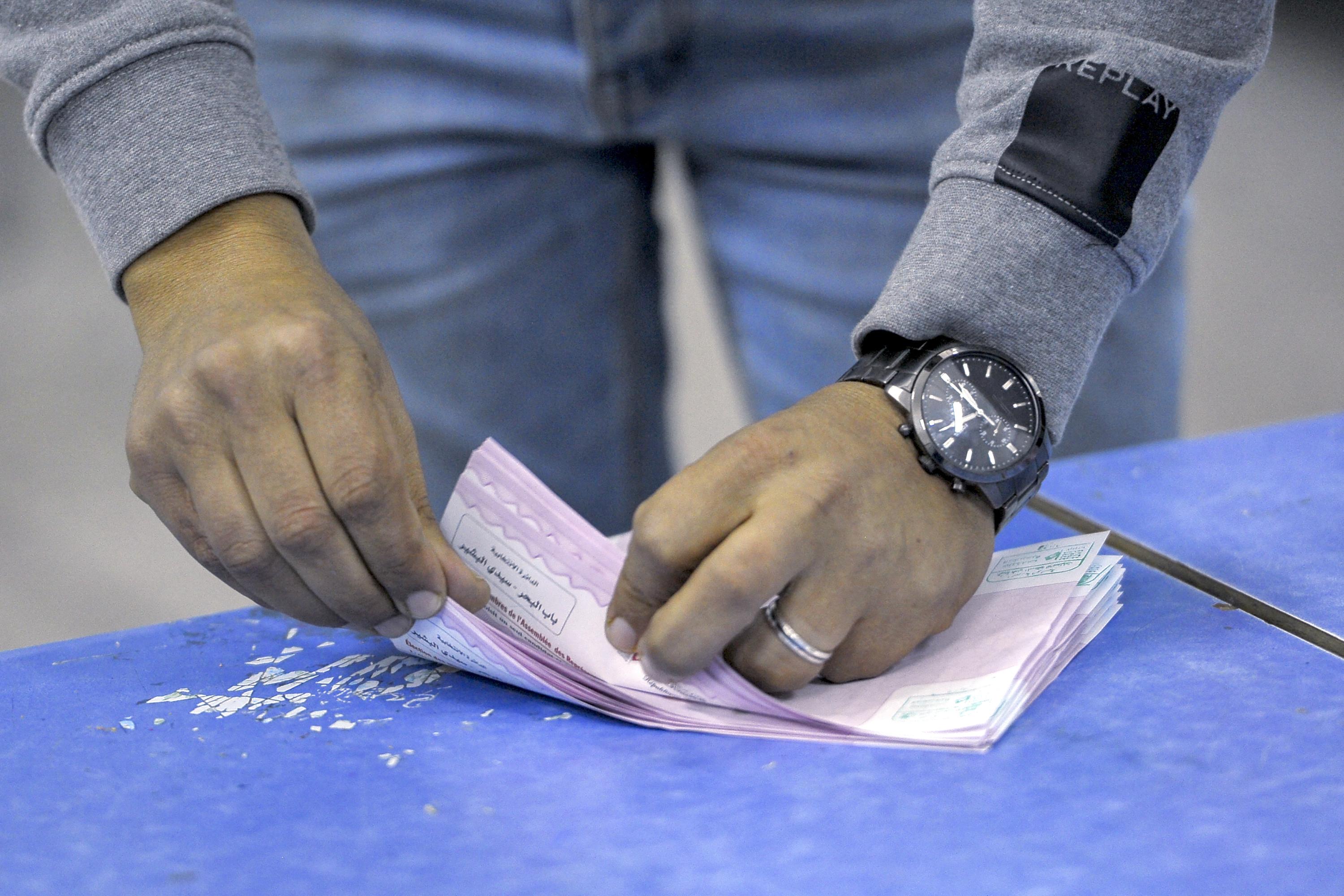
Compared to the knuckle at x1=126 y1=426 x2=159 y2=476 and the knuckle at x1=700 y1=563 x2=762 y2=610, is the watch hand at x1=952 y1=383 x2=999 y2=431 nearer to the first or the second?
the knuckle at x1=700 y1=563 x2=762 y2=610

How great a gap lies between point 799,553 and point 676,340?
2.62 meters

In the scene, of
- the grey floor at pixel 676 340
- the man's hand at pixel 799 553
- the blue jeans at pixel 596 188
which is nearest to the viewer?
the man's hand at pixel 799 553

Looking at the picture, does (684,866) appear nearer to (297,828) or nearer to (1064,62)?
(297,828)

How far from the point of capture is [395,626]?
818 mm

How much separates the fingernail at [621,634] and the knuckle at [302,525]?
0.60ft


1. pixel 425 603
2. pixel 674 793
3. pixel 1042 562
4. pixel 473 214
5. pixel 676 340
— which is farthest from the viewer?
pixel 676 340

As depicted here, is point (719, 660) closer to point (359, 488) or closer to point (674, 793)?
point (674, 793)

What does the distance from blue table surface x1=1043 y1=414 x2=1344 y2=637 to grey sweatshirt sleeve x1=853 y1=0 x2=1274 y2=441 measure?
25 centimetres

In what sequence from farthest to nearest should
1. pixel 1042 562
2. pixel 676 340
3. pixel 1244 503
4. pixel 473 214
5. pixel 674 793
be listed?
pixel 676 340 < pixel 473 214 < pixel 1244 503 < pixel 1042 562 < pixel 674 793

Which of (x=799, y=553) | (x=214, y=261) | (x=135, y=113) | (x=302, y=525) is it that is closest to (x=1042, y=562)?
(x=799, y=553)

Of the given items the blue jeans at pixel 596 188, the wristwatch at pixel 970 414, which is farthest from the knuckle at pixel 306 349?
the blue jeans at pixel 596 188

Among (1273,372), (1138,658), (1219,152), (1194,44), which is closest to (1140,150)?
(1194,44)

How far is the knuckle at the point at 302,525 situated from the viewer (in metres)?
0.74

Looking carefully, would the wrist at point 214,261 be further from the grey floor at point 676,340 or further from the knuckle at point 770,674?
the grey floor at point 676,340
